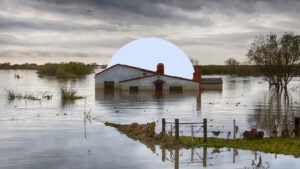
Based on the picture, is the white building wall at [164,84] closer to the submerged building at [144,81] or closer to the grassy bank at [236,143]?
the submerged building at [144,81]

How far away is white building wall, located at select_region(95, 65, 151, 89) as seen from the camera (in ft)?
229

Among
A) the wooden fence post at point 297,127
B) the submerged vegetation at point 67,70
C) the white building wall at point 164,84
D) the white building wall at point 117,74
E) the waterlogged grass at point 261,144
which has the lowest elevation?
the waterlogged grass at point 261,144

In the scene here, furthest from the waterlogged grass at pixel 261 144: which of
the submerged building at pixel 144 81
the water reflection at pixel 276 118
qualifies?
the submerged building at pixel 144 81

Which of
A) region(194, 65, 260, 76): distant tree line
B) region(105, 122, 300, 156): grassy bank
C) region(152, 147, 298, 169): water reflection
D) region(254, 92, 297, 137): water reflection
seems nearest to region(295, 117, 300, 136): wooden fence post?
region(254, 92, 297, 137): water reflection

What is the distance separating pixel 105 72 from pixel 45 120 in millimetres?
40189

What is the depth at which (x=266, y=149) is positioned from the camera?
61.9 ft

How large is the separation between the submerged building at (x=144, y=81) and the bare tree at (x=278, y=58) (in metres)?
10.4

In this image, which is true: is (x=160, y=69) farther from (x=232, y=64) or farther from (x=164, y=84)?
(x=232, y=64)

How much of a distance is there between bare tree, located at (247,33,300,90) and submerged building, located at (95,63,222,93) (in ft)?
34.2

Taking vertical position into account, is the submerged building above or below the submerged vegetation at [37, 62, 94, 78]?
below

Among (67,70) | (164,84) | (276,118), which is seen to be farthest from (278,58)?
(67,70)

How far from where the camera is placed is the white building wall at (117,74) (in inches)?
2753

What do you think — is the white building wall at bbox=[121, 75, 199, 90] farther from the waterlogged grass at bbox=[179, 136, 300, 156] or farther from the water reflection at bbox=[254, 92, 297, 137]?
the waterlogged grass at bbox=[179, 136, 300, 156]

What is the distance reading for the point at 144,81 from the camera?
223ft
